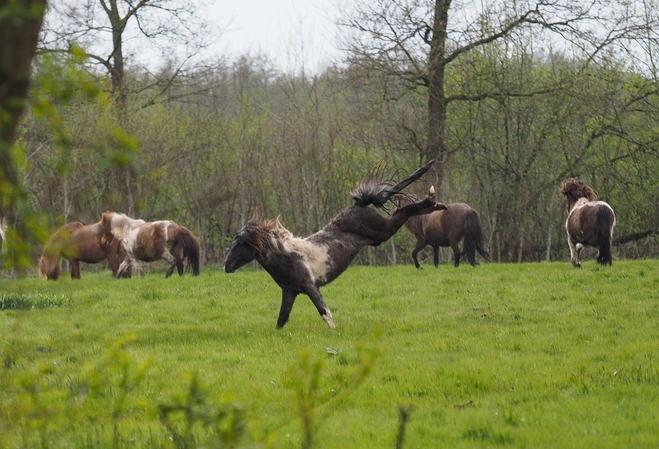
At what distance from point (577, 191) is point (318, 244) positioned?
8169 mm

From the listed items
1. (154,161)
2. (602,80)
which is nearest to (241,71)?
(154,161)

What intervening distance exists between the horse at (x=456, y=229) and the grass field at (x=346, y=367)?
3.14 meters

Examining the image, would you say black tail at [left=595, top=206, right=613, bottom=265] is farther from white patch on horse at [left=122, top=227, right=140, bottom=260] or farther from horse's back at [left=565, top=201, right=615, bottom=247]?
white patch on horse at [left=122, top=227, right=140, bottom=260]

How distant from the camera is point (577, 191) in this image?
1500 cm

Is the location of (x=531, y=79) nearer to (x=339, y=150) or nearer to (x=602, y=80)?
(x=602, y=80)

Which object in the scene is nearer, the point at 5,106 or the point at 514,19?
the point at 5,106

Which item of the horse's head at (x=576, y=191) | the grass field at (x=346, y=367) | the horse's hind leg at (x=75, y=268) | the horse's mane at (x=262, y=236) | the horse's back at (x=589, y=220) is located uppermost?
the horse's head at (x=576, y=191)

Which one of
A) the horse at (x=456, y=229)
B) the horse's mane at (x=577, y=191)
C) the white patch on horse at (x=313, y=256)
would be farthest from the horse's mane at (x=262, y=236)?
the horse's mane at (x=577, y=191)

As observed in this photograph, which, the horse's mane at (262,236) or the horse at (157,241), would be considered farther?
the horse at (157,241)

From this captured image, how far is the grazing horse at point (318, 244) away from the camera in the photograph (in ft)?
29.5

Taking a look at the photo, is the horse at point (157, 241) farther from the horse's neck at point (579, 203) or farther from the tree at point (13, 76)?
the tree at point (13, 76)

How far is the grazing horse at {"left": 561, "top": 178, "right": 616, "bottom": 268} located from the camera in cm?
1400

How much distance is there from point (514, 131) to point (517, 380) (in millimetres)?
17310

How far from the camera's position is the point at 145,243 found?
17156 mm
